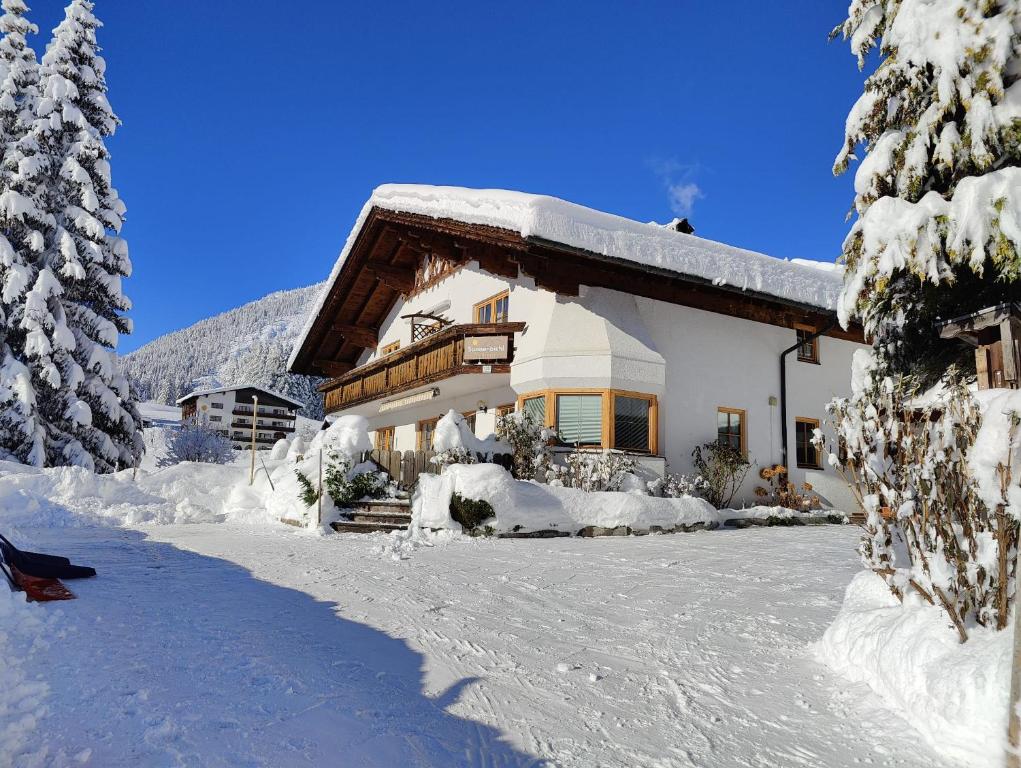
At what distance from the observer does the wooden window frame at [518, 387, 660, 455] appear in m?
14.1

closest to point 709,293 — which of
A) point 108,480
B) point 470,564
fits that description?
point 470,564

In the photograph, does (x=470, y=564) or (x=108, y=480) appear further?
(x=108, y=480)

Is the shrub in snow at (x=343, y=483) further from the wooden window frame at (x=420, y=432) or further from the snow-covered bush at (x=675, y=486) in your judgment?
the wooden window frame at (x=420, y=432)

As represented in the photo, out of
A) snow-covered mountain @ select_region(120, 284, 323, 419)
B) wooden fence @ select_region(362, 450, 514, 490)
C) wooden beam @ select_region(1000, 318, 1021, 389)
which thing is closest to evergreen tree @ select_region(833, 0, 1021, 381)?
wooden beam @ select_region(1000, 318, 1021, 389)

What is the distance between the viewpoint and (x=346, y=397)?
75.5 ft

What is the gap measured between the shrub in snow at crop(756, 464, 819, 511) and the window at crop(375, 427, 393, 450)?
12545 millimetres

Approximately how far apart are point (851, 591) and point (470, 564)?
4.37 m

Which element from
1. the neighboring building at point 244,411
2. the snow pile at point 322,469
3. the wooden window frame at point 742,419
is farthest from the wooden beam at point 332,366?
the neighboring building at point 244,411

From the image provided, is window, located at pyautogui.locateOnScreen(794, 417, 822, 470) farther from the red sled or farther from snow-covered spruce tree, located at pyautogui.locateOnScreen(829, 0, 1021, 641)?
the red sled

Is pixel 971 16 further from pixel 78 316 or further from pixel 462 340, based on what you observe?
pixel 78 316

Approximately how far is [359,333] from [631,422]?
12950 millimetres

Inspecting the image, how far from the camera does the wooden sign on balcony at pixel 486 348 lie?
15523 millimetres

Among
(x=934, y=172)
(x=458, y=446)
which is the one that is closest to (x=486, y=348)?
(x=458, y=446)

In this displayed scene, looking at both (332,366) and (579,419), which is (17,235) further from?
(579,419)
